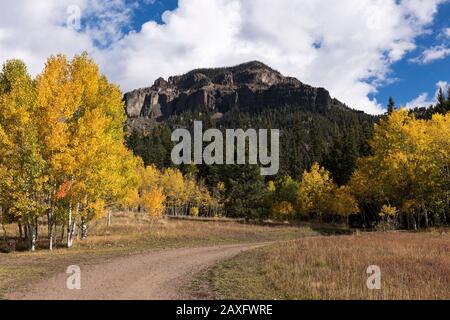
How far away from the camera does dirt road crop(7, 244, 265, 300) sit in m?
12.1

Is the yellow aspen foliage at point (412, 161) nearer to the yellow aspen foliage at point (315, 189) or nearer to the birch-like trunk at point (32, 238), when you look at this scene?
the yellow aspen foliage at point (315, 189)

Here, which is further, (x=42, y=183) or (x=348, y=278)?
(x=42, y=183)

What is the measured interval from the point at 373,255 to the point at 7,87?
2686cm

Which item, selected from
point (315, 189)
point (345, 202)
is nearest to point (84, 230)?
point (345, 202)

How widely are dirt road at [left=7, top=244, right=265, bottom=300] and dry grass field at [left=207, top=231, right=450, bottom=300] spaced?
1.43m

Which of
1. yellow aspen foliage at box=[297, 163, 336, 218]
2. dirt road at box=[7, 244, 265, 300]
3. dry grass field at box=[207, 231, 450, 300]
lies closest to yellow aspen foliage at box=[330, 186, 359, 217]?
yellow aspen foliage at box=[297, 163, 336, 218]

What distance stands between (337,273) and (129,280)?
8.05 m

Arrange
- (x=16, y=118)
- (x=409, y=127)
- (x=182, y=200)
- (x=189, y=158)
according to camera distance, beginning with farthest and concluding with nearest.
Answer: (x=189, y=158), (x=182, y=200), (x=409, y=127), (x=16, y=118)

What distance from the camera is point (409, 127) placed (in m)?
39.1

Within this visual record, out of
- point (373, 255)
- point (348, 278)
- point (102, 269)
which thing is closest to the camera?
point (348, 278)

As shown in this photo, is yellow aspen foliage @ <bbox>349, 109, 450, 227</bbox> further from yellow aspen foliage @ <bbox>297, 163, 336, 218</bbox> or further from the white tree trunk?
the white tree trunk

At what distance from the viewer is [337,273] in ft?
50.9
